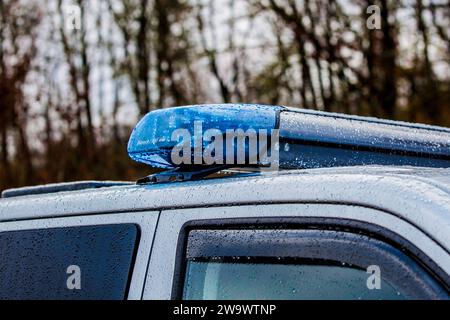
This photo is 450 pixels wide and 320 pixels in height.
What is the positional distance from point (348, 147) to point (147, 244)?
0.63m

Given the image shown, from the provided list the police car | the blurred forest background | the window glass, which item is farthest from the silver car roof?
the blurred forest background

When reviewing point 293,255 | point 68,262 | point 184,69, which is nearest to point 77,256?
point 68,262

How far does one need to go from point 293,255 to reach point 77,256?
70 centimetres

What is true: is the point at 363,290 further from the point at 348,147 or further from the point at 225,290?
the point at 348,147

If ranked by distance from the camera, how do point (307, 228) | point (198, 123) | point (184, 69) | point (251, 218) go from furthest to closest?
point (184, 69) → point (198, 123) → point (251, 218) → point (307, 228)

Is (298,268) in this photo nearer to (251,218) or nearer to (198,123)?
(251,218)

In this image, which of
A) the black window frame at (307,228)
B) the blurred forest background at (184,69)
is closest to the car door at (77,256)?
the black window frame at (307,228)

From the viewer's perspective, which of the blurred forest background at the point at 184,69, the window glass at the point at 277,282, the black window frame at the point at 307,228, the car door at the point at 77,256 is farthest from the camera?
the blurred forest background at the point at 184,69

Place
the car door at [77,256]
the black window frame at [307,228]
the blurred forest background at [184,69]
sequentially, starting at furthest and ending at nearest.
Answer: the blurred forest background at [184,69], the car door at [77,256], the black window frame at [307,228]

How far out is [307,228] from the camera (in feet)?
5.46

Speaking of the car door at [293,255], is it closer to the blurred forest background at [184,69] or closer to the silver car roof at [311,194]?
the silver car roof at [311,194]

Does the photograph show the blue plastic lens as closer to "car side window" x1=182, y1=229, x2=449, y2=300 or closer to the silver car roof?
the silver car roof

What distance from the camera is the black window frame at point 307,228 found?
1452 millimetres
